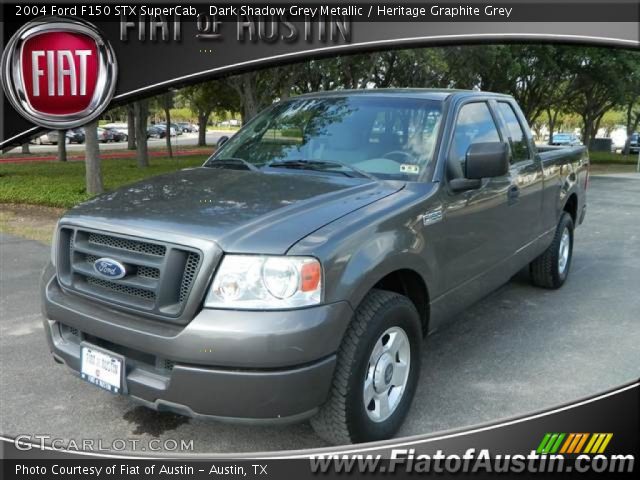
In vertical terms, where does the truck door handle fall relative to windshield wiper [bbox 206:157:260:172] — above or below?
Answer: below

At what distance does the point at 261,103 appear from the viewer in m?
16.9

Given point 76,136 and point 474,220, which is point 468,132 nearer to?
point 474,220

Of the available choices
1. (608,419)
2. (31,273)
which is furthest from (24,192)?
(608,419)

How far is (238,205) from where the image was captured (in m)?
2.97

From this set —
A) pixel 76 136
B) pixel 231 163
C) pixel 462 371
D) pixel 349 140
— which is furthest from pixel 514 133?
pixel 76 136

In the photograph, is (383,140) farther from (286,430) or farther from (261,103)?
(261,103)

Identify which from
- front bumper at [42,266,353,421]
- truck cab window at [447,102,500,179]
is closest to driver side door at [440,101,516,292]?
truck cab window at [447,102,500,179]

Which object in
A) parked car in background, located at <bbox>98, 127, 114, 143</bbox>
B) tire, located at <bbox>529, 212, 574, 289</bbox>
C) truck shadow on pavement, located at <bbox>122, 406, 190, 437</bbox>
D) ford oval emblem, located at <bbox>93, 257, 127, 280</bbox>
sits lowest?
parked car in background, located at <bbox>98, 127, 114, 143</bbox>

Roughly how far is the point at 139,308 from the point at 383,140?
1.83 metres

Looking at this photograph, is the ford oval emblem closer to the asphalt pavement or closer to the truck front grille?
the truck front grille

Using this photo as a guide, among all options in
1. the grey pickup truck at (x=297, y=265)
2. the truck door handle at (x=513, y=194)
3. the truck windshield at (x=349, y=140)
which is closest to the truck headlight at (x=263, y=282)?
the grey pickup truck at (x=297, y=265)

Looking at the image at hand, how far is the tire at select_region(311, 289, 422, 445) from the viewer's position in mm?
2752

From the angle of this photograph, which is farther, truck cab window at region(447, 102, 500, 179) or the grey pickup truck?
truck cab window at region(447, 102, 500, 179)

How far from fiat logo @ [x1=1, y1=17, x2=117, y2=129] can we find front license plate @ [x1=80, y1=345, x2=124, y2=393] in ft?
14.4
